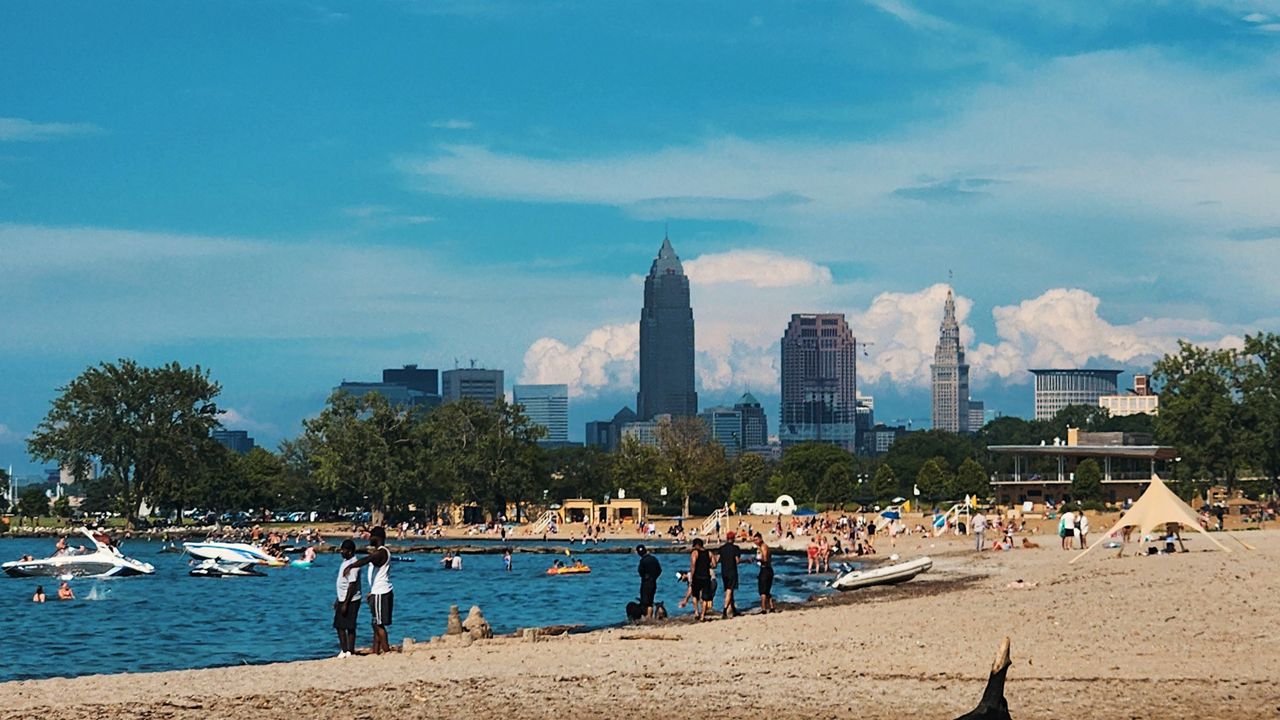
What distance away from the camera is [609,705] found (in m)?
16.9

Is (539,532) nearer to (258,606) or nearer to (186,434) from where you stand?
(186,434)

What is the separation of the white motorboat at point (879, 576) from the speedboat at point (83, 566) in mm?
36256

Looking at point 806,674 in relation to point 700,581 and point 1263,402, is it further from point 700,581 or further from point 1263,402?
point 1263,402

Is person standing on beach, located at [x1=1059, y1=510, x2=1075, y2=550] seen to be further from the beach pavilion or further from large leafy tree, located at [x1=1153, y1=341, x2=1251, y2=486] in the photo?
the beach pavilion

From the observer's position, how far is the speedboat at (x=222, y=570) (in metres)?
70.4

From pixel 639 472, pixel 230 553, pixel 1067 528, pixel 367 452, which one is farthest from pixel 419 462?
pixel 1067 528

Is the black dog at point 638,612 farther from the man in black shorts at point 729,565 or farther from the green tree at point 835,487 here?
the green tree at point 835,487

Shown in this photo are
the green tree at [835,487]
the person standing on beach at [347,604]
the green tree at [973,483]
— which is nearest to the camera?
the person standing on beach at [347,604]

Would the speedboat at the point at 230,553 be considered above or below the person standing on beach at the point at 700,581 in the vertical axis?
below

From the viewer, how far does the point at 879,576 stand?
45750mm

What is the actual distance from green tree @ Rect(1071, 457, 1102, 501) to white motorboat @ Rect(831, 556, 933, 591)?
69.1 metres

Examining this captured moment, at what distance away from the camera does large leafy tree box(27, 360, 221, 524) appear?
434 feet

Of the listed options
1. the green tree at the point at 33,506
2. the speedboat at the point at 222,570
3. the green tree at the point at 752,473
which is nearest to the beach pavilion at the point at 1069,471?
the green tree at the point at 752,473

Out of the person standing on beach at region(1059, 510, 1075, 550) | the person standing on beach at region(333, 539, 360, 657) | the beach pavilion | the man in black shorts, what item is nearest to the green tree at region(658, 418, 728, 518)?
the beach pavilion
